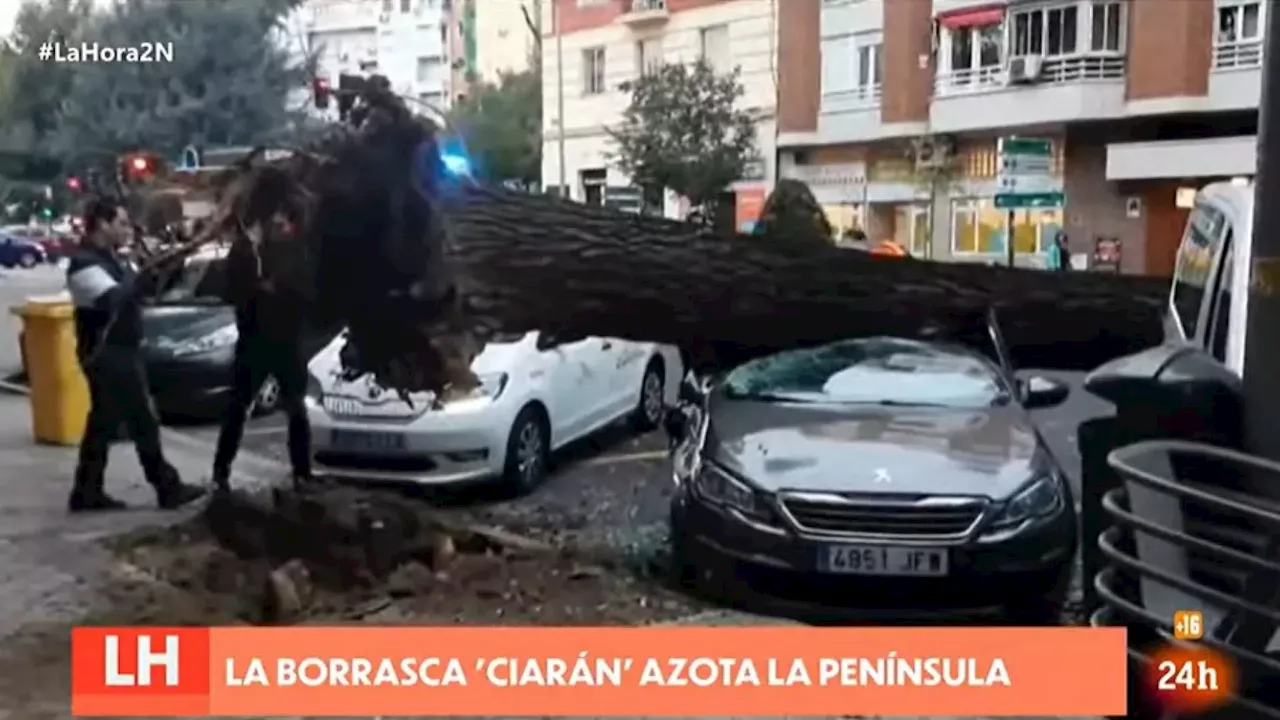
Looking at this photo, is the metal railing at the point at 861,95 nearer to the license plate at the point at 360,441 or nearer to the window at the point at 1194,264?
the window at the point at 1194,264

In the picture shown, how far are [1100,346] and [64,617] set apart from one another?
1894mm

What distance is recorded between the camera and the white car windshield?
2584 millimetres

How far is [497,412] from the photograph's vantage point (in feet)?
8.43

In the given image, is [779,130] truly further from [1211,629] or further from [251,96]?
[1211,629]

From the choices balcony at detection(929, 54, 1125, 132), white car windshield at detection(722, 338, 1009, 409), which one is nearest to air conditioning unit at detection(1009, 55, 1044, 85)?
balcony at detection(929, 54, 1125, 132)

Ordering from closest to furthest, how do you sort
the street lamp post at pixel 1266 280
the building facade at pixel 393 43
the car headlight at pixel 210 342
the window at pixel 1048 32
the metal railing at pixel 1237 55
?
the street lamp post at pixel 1266 280
the metal railing at pixel 1237 55
the window at pixel 1048 32
the building facade at pixel 393 43
the car headlight at pixel 210 342

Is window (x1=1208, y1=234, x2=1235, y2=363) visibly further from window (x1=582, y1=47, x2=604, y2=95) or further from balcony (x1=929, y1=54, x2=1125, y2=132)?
window (x1=582, y1=47, x2=604, y2=95)

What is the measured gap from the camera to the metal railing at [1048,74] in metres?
2.28

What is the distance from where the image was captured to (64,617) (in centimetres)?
239

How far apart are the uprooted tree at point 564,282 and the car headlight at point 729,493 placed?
255 mm

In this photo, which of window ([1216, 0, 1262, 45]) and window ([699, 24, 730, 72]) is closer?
window ([1216, 0, 1262, 45])

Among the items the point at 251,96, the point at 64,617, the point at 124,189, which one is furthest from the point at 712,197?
the point at 64,617

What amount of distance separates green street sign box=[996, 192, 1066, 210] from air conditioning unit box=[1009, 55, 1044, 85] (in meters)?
0.18

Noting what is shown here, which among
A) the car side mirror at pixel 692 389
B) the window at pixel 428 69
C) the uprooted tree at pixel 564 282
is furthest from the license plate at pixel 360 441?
the window at pixel 428 69
